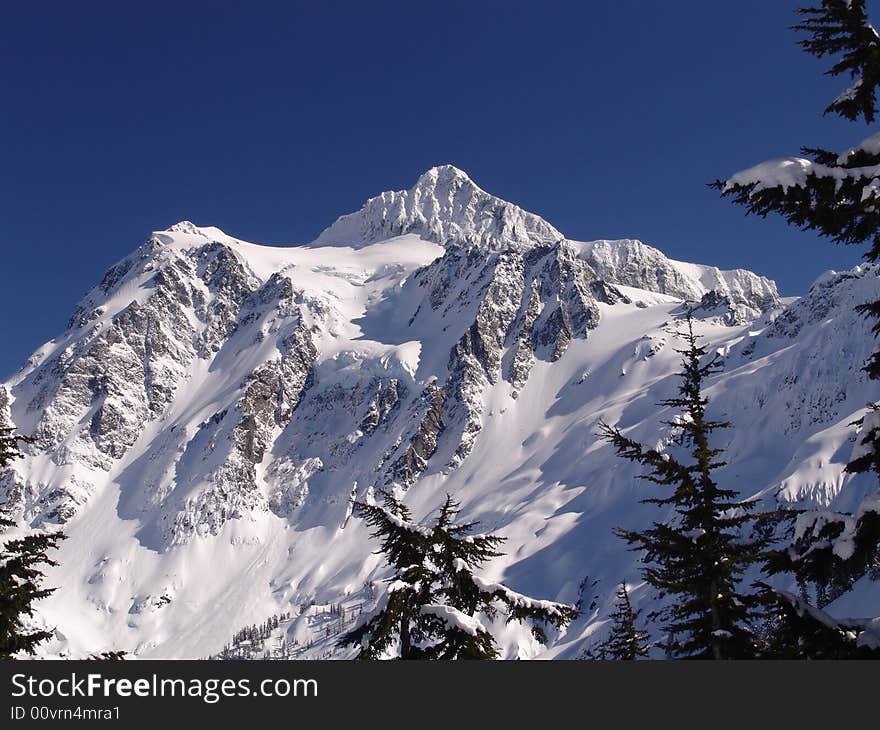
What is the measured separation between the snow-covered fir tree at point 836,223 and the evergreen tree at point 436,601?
390 cm

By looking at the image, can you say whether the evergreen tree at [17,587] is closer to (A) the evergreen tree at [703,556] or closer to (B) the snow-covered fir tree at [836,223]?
(A) the evergreen tree at [703,556]

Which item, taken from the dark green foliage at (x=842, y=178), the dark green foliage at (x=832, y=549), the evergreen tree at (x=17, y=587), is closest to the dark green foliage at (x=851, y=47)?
the dark green foliage at (x=842, y=178)

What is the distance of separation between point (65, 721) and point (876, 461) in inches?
414

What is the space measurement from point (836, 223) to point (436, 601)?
901cm

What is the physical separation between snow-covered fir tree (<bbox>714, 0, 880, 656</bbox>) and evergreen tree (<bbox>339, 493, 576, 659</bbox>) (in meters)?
3.90

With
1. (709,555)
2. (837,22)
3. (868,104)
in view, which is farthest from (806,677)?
(837,22)

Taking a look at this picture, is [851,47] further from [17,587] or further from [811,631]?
[17,587]

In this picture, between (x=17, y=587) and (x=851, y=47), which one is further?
(x=17, y=587)

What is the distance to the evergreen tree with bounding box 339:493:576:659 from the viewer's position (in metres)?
11.8

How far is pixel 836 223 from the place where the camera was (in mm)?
9969

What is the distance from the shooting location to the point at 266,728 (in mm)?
8531

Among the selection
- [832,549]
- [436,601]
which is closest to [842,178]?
[832,549]

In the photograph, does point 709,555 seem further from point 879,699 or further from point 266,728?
point 266,728

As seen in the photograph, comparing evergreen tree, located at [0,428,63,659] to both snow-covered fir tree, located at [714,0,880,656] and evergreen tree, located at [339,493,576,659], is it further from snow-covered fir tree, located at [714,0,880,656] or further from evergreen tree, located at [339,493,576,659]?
snow-covered fir tree, located at [714,0,880,656]
